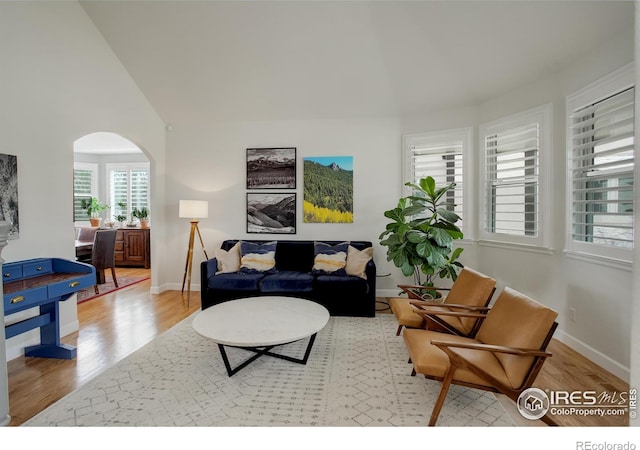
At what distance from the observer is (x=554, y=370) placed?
2.57 metres

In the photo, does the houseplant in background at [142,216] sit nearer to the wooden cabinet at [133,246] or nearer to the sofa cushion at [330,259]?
the wooden cabinet at [133,246]

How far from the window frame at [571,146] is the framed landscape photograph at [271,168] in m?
3.42

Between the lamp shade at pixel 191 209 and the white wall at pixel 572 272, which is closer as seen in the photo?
the white wall at pixel 572 272

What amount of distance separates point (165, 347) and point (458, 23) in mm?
4409

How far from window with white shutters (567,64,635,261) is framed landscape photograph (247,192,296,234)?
3486 millimetres

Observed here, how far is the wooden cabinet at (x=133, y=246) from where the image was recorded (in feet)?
22.6

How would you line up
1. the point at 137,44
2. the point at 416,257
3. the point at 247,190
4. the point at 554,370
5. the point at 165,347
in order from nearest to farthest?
the point at 554,370 < the point at 165,347 < the point at 416,257 < the point at 137,44 < the point at 247,190

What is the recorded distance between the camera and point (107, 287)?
5.20 metres

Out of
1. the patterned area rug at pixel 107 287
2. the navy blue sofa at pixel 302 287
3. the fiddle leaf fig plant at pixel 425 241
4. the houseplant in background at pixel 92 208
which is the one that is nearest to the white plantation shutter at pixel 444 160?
the fiddle leaf fig plant at pixel 425 241

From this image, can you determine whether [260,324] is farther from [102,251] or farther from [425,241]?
[102,251]

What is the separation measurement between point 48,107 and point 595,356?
576cm

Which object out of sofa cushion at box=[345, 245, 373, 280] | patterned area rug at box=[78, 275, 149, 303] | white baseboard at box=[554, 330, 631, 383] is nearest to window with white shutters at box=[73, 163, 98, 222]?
patterned area rug at box=[78, 275, 149, 303]
